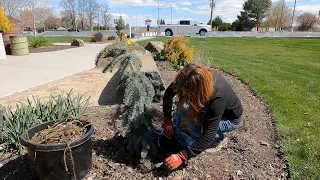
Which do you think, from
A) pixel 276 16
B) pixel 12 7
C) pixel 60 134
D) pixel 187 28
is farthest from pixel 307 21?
pixel 60 134

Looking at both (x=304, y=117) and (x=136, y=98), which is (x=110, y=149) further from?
(x=304, y=117)

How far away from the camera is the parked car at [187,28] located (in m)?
29.5

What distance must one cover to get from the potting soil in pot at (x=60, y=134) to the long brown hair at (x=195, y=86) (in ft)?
2.90

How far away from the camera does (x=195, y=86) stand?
1.94m

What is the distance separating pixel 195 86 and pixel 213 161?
3.06 ft

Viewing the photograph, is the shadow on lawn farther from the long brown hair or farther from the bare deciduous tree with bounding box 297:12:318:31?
the bare deciduous tree with bounding box 297:12:318:31

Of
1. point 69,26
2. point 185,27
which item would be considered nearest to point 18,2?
point 185,27

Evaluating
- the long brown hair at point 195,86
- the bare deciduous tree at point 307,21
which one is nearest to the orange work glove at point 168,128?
the long brown hair at point 195,86

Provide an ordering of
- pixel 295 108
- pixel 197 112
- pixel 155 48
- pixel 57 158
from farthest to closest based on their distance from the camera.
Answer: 1. pixel 155 48
2. pixel 295 108
3. pixel 197 112
4. pixel 57 158

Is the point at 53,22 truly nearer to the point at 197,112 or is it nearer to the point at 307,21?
the point at 307,21

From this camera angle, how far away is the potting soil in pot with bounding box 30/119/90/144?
1.97 metres

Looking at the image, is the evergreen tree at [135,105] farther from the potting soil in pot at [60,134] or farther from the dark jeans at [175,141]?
the potting soil in pot at [60,134]

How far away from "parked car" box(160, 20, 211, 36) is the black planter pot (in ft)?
92.5

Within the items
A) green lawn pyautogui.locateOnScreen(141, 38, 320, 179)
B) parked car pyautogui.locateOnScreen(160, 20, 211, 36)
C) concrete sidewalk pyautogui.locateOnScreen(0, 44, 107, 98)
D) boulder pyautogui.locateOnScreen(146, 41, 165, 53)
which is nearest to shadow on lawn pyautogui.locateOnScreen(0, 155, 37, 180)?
green lawn pyautogui.locateOnScreen(141, 38, 320, 179)
